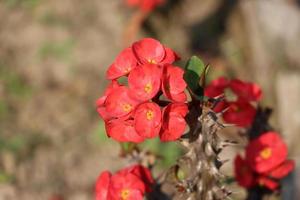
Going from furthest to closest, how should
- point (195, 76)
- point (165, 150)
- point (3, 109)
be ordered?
point (3, 109), point (165, 150), point (195, 76)

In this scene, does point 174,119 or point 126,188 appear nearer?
point 174,119

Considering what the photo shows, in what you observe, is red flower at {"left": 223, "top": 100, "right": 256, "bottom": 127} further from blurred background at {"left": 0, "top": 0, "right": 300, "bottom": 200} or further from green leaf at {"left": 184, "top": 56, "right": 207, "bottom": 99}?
blurred background at {"left": 0, "top": 0, "right": 300, "bottom": 200}

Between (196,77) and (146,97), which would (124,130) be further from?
(196,77)

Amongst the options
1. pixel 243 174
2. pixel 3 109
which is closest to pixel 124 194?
pixel 243 174

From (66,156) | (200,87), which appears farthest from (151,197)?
(66,156)

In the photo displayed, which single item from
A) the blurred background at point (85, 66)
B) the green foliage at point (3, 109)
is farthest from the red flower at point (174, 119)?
the green foliage at point (3, 109)

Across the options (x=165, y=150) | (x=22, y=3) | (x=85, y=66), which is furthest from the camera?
(x=22, y=3)

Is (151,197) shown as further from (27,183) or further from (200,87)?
(27,183)

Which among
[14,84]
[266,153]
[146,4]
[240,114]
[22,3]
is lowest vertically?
[266,153]
